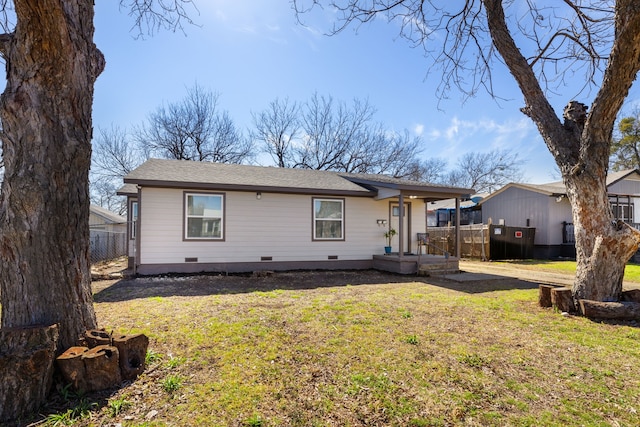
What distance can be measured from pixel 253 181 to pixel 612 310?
8.22 metres

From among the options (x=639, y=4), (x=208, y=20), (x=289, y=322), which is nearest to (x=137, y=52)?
(x=208, y=20)

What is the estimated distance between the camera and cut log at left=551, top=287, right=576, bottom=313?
5160mm

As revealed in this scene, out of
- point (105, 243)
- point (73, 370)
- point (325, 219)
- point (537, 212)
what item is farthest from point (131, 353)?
point (537, 212)

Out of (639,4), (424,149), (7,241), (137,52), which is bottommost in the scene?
(7,241)

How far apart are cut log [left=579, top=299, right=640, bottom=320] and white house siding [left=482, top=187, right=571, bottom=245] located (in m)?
12.0

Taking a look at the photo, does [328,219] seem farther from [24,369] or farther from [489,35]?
[24,369]

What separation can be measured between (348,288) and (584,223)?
4.44 meters

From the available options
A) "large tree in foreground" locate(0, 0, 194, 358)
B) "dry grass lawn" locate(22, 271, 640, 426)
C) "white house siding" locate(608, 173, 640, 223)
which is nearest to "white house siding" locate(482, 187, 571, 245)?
"white house siding" locate(608, 173, 640, 223)

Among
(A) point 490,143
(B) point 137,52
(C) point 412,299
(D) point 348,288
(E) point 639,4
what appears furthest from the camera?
(A) point 490,143

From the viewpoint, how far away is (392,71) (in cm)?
946

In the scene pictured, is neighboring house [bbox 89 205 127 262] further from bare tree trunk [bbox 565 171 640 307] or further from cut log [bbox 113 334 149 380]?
bare tree trunk [bbox 565 171 640 307]

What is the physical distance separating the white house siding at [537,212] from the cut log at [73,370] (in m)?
17.8

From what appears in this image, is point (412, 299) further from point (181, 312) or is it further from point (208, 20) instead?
point (208, 20)

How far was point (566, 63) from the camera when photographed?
7277 millimetres
